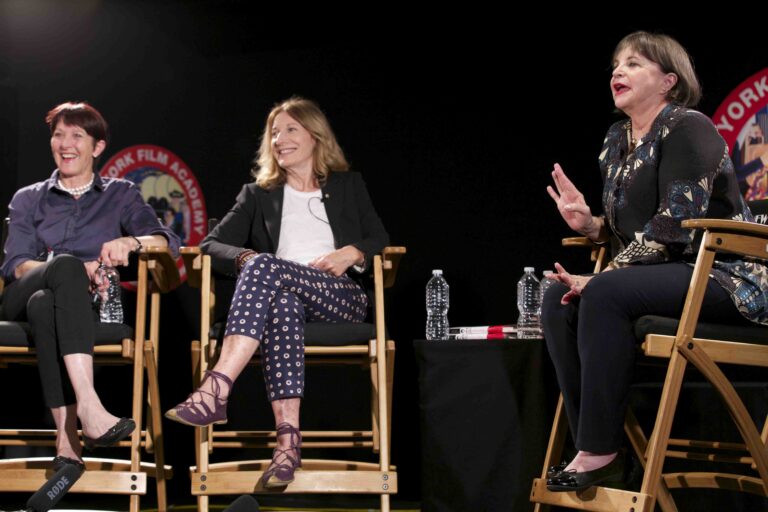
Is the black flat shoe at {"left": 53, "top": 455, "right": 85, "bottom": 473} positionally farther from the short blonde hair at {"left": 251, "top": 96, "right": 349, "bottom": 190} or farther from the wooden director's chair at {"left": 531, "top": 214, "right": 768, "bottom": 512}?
the wooden director's chair at {"left": 531, "top": 214, "right": 768, "bottom": 512}

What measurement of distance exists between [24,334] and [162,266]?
49 cm

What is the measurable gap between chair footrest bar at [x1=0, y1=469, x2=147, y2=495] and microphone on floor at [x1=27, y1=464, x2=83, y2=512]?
2.07 ft

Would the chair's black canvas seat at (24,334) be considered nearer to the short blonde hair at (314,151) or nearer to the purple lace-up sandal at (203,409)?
the purple lace-up sandal at (203,409)

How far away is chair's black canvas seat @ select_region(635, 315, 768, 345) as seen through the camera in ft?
7.81

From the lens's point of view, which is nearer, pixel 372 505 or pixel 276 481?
Answer: pixel 276 481

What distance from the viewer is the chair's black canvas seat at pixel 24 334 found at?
2.99m

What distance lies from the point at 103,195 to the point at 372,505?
63.6 inches

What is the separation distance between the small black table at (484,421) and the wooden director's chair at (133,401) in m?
0.90

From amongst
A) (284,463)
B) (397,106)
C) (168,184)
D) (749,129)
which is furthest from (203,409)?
(749,129)

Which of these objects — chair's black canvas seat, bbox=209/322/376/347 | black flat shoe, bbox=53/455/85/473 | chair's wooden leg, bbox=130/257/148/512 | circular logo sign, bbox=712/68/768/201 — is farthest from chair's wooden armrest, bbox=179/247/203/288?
circular logo sign, bbox=712/68/768/201

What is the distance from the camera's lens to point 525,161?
12.9 ft

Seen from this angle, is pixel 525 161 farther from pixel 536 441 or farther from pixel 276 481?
pixel 276 481

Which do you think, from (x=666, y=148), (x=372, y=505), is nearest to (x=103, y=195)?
(x=372, y=505)

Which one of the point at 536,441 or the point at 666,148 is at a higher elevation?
the point at 666,148
